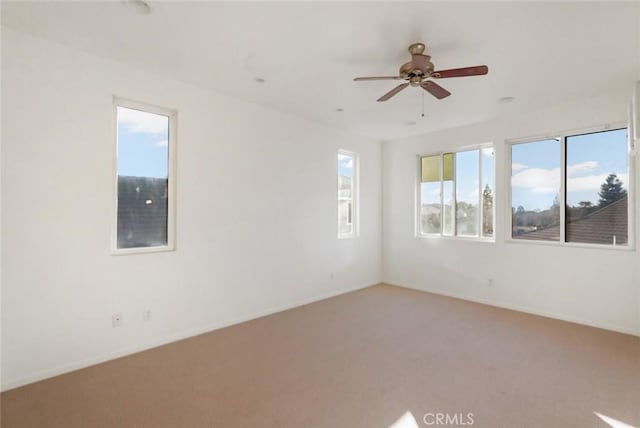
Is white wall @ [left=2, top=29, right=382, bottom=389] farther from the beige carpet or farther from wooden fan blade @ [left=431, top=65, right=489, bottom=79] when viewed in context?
wooden fan blade @ [left=431, top=65, right=489, bottom=79]

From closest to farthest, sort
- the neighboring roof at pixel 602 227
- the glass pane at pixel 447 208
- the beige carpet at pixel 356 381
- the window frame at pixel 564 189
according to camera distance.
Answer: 1. the beige carpet at pixel 356 381
2. the window frame at pixel 564 189
3. the neighboring roof at pixel 602 227
4. the glass pane at pixel 447 208

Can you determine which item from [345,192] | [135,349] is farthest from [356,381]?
[345,192]

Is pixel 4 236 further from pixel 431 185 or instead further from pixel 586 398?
pixel 431 185

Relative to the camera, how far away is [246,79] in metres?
3.26

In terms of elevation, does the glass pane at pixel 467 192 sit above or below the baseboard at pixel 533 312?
above

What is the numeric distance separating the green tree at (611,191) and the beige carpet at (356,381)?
1.53m

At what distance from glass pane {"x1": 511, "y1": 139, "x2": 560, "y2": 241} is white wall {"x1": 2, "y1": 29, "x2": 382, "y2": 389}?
2.84 meters

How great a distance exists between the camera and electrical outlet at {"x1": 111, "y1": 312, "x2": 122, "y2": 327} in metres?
2.88

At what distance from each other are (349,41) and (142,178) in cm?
238

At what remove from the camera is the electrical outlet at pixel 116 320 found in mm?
2881

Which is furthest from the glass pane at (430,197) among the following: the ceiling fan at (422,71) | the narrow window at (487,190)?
the ceiling fan at (422,71)

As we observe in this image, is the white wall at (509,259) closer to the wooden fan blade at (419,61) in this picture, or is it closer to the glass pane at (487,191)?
the glass pane at (487,191)

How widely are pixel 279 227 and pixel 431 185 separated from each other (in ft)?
9.32

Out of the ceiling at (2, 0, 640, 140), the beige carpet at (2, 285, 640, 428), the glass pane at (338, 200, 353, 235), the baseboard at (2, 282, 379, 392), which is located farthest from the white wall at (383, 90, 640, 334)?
the baseboard at (2, 282, 379, 392)
